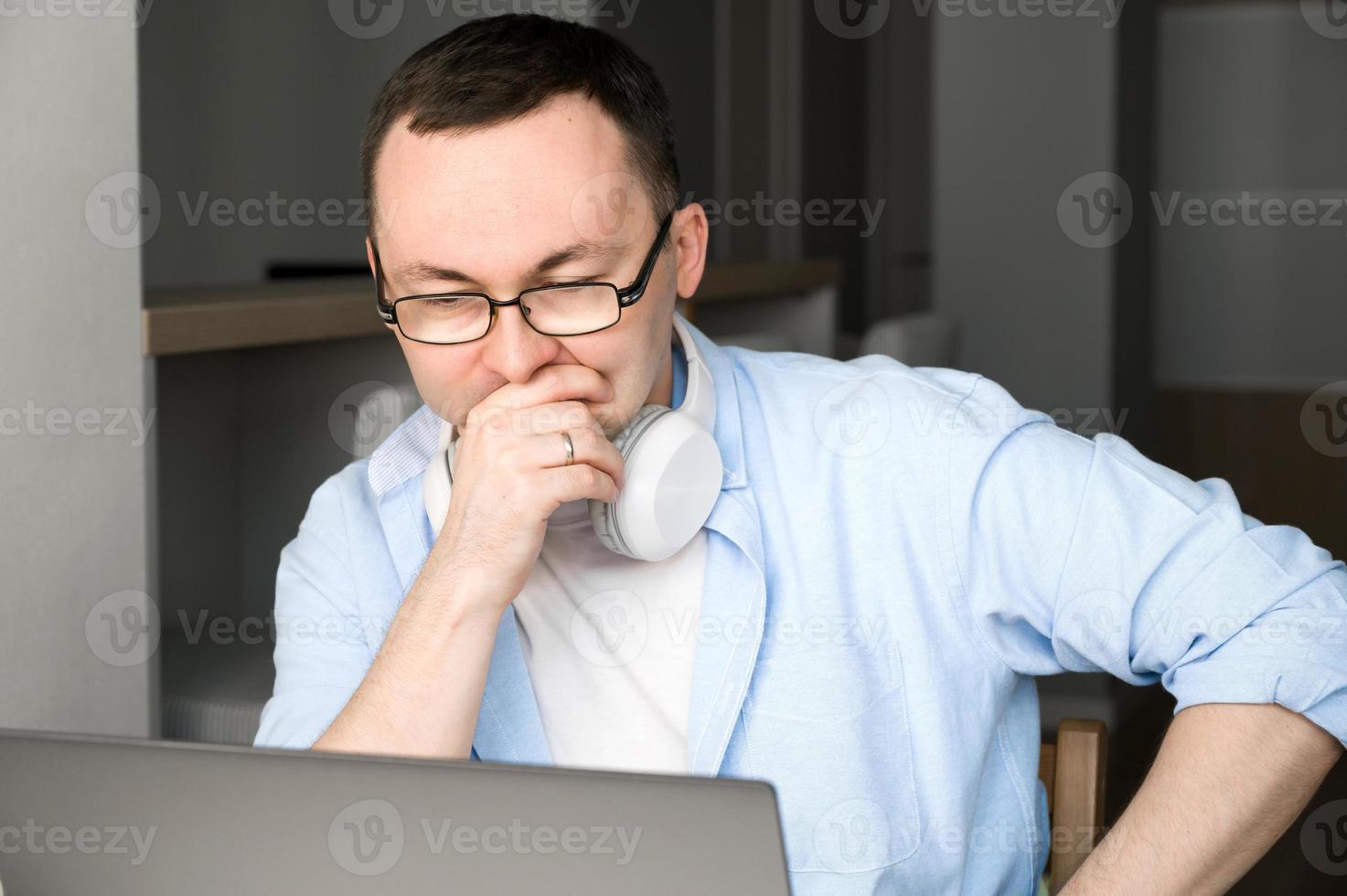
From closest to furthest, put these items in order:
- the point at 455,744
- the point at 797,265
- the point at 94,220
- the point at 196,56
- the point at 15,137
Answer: the point at 455,744 < the point at 15,137 < the point at 94,220 < the point at 797,265 < the point at 196,56

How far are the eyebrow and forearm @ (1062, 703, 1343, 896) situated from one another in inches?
22.0

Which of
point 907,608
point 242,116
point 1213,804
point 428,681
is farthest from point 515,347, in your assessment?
point 242,116

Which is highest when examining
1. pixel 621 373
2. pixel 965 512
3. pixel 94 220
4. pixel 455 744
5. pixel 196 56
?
pixel 196 56

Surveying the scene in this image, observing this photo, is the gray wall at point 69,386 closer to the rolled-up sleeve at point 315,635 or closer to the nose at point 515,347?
the rolled-up sleeve at point 315,635

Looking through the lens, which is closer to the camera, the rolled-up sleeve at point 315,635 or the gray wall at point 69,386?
the rolled-up sleeve at point 315,635

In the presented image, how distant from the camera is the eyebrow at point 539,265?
1.06m

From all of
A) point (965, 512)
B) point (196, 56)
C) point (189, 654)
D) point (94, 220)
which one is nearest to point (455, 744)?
point (965, 512)

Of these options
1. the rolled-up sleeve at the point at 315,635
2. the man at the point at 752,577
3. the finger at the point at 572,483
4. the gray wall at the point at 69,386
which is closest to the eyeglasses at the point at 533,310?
the man at the point at 752,577

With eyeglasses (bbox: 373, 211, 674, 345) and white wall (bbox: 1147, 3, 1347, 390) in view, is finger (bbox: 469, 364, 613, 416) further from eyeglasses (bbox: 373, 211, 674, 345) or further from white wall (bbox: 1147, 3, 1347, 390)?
white wall (bbox: 1147, 3, 1347, 390)

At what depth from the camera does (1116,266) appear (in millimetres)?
4219

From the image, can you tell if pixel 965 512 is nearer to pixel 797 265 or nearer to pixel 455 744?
pixel 455 744

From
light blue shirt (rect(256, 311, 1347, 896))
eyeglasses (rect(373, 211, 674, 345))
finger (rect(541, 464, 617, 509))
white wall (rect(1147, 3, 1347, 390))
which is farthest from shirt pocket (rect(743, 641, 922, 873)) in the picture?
white wall (rect(1147, 3, 1347, 390))

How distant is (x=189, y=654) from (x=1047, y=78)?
305 cm

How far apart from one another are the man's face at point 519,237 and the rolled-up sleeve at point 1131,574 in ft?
0.94
